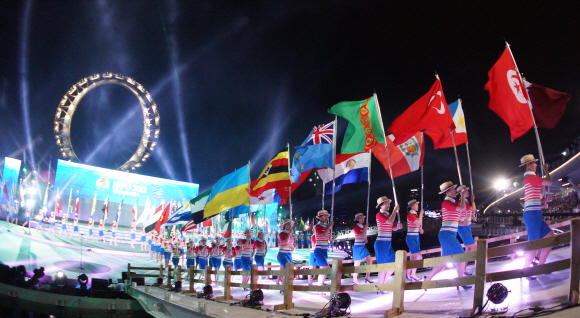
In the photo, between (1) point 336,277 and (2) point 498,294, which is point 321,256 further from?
(2) point 498,294

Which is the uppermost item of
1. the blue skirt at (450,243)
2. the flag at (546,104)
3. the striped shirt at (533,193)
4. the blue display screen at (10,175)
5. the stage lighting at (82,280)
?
the blue display screen at (10,175)

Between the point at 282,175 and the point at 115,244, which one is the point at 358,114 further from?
the point at 115,244

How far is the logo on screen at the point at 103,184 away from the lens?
40.9m

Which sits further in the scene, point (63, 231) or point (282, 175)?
point (63, 231)

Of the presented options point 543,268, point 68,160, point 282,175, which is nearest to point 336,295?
point 543,268

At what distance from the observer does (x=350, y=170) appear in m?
12.4

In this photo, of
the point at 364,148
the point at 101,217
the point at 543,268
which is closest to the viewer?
the point at 543,268

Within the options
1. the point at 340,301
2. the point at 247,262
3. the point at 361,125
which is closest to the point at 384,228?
the point at 340,301

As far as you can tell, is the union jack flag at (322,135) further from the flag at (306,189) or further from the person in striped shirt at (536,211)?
the person in striped shirt at (536,211)

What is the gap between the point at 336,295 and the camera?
5848 millimetres

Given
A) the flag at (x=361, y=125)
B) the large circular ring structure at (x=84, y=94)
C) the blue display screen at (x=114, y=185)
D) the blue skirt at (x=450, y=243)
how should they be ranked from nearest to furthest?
the blue skirt at (x=450, y=243) < the flag at (x=361, y=125) < the large circular ring structure at (x=84, y=94) < the blue display screen at (x=114, y=185)

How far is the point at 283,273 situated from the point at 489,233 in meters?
26.6

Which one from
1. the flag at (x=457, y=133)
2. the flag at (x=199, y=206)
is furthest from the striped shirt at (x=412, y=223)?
the flag at (x=199, y=206)

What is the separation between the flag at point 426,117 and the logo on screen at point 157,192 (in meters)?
41.8
